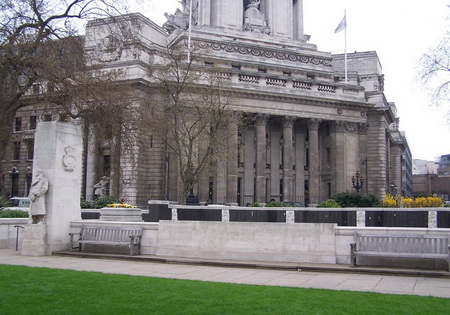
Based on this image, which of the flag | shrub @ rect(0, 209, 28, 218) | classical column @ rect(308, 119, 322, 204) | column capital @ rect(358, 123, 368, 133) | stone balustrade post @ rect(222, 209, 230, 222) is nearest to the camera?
shrub @ rect(0, 209, 28, 218)

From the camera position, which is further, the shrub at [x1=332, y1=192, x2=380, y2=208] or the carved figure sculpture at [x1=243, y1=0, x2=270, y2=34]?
the carved figure sculpture at [x1=243, y1=0, x2=270, y2=34]

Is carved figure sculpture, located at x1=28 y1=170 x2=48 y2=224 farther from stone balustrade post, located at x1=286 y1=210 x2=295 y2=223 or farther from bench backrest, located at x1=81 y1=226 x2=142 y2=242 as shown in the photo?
stone balustrade post, located at x1=286 y1=210 x2=295 y2=223

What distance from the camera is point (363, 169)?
62219 millimetres

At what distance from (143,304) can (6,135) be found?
1830 cm

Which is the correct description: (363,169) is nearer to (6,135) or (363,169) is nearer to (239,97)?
(239,97)

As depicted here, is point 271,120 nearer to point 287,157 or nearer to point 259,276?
point 287,157

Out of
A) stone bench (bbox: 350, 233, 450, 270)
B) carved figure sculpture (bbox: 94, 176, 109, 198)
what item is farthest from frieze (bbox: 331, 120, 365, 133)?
stone bench (bbox: 350, 233, 450, 270)

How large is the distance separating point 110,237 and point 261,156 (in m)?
39.2

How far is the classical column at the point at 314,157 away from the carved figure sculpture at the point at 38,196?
4240 cm

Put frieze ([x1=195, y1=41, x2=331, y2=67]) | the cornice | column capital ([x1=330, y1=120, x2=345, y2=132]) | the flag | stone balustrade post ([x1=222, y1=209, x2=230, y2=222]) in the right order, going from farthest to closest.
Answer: frieze ([x1=195, y1=41, x2=331, y2=67]) → the cornice → the flag → column capital ([x1=330, y1=120, x2=345, y2=132]) → stone balustrade post ([x1=222, y1=209, x2=230, y2=222])

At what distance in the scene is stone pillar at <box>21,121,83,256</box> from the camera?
57.9 ft

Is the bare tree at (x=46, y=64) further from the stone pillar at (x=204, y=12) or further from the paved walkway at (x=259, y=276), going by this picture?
the stone pillar at (x=204, y=12)

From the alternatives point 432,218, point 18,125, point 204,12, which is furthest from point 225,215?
point 204,12

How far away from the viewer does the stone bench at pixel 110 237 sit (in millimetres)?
17234
